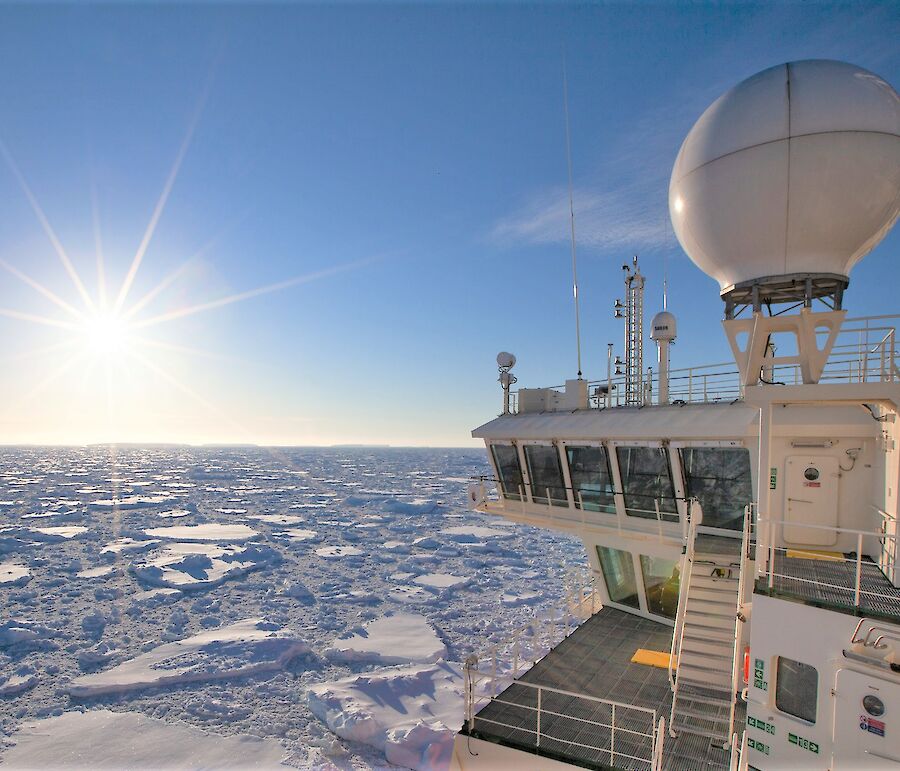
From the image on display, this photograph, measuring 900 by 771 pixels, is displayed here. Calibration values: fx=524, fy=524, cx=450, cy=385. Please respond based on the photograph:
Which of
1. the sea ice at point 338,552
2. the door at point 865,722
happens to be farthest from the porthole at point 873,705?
the sea ice at point 338,552

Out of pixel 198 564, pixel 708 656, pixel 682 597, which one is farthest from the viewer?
pixel 198 564

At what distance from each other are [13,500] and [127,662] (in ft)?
171

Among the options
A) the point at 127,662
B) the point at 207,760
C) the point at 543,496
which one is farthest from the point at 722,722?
the point at 127,662

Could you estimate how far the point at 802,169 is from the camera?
25.4ft

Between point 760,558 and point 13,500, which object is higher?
point 760,558

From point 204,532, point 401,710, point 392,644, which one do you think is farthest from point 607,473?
point 204,532

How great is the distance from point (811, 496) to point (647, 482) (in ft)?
10.4

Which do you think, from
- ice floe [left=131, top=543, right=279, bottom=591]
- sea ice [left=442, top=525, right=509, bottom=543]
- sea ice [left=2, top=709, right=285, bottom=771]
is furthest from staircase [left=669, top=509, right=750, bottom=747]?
sea ice [left=442, top=525, right=509, bottom=543]

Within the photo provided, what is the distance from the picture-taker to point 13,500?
5569 centimetres

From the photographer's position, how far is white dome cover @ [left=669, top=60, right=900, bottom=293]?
25.2 ft

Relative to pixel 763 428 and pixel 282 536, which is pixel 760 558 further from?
pixel 282 536

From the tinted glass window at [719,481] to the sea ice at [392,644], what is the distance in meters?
11.3

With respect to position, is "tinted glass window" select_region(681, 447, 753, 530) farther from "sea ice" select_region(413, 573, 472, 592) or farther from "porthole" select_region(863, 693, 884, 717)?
"sea ice" select_region(413, 573, 472, 592)

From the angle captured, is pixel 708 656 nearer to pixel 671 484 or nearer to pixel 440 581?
pixel 671 484
